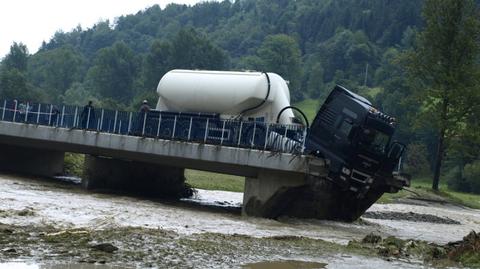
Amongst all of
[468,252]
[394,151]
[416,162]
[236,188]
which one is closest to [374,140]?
[394,151]

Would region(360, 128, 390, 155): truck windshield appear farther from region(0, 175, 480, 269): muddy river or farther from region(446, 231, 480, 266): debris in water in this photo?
region(446, 231, 480, 266): debris in water

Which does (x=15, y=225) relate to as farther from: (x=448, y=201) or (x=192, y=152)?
(x=448, y=201)

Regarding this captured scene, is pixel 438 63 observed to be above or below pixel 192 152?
above

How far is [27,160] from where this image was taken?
134 feet

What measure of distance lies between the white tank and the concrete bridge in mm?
2609

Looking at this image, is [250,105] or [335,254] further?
[250,105]

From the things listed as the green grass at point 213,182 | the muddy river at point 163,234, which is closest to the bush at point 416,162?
the green grass at point 213,182

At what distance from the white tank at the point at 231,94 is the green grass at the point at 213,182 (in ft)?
33.5

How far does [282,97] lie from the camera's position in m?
30.2

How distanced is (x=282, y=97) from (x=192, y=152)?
4.73m

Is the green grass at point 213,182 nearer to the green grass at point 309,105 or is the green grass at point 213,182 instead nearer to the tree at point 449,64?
the tree at point 449,64

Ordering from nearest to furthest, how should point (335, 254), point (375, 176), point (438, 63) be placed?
point (335, 254), point (375, 176), point (438, 63)

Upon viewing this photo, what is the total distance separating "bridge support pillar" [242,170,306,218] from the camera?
25.0 metres

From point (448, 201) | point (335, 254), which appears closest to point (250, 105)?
point (335, 254)
